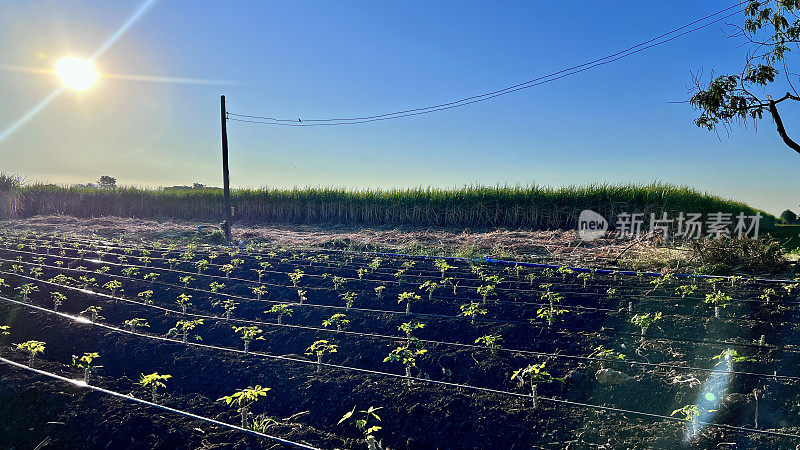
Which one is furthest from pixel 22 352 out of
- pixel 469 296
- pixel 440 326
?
pixel 469 296

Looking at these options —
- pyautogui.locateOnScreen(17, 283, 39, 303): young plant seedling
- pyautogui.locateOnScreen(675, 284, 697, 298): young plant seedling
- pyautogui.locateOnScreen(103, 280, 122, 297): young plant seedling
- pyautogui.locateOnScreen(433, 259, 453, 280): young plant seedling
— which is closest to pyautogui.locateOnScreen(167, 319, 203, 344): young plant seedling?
pyautogui.locateOnScreen(103, 280, 122, 297): young plant seedling

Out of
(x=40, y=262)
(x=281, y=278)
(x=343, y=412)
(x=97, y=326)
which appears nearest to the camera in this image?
(x=343, y=412)

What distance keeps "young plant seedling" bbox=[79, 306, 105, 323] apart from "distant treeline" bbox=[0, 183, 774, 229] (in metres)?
14.1

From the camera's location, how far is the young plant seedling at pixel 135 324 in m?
6.06

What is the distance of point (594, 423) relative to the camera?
11.8 feet

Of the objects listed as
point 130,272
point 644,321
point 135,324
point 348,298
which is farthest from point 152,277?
point 644,321

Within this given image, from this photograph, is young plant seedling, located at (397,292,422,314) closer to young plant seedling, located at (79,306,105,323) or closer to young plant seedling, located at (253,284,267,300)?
young plant seedling, located at (253,284,267,300)

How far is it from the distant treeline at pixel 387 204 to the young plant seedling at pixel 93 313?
1415 cm

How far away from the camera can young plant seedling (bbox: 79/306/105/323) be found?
6.54 metres

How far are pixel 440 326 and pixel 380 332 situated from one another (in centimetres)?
72

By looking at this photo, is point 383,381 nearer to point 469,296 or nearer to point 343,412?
point 343,412

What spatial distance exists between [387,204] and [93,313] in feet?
49.8

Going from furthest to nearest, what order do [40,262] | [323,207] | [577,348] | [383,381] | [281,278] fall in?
1. [323,207]
2. [40,262]
3. [281,278]
4. [577,348]
5. [383,381]

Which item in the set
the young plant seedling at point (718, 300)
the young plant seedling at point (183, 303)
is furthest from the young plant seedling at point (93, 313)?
the young plant seedling at point (718, 300)
